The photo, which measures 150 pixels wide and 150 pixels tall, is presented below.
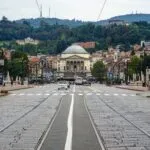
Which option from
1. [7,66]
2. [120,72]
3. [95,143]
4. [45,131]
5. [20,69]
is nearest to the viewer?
[95,143]

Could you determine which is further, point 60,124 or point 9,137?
point 60,124

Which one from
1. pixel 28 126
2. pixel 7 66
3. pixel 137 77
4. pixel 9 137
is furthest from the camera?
pixel 137 77

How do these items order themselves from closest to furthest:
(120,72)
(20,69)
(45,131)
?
(45,131)
(20,69)
(120,72)

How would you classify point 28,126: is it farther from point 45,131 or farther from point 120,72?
point 120,72

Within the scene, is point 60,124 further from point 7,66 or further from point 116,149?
point 7,66

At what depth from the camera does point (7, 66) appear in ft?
424

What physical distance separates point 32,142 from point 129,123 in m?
7.63

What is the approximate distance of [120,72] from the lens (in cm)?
18612

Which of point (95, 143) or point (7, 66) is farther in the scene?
point (7, 66)

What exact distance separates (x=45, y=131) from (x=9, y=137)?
2227 millimetres

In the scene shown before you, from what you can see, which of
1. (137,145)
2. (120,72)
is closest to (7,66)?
(120,72)

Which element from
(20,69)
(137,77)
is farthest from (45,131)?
(137,77)

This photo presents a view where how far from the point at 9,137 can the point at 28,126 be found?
4.18 m

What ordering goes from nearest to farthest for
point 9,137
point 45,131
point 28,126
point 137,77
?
point 9,137 → point 45,131 → point 28,126 → point 137,77
